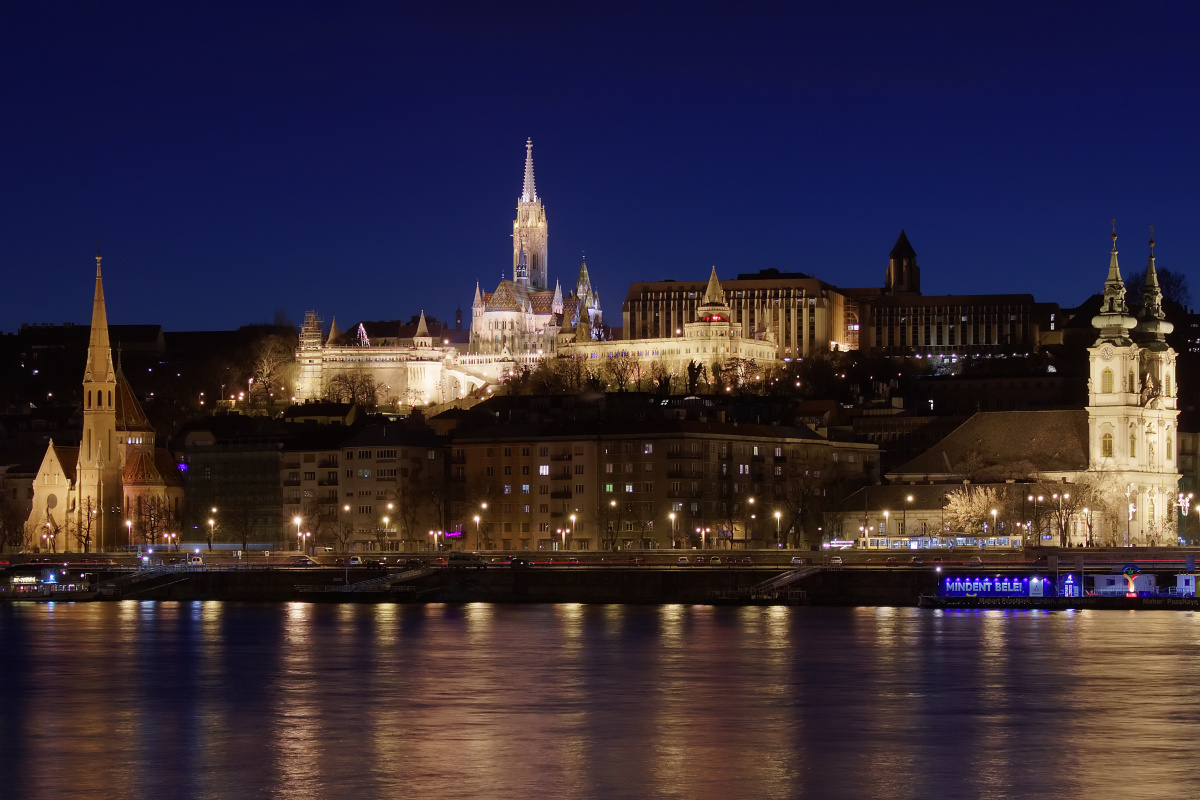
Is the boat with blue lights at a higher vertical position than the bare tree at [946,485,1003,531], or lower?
lower

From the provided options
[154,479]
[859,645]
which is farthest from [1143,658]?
[154,479]

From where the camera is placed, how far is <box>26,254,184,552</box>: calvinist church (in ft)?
416

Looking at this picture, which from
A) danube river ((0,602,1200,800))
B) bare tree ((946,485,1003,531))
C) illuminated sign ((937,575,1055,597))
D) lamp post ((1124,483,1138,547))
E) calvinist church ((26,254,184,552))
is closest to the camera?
danube river ((0,602,1200,800))

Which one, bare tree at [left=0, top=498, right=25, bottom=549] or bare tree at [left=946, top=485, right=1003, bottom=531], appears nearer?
bare tree at [left=946, top=485, right=1003, bottom=531]

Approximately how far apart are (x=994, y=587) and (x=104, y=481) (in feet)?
211

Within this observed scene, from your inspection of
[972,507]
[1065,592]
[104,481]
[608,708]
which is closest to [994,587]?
[1065,592]

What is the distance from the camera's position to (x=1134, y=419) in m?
105

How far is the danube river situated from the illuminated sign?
7.87 m

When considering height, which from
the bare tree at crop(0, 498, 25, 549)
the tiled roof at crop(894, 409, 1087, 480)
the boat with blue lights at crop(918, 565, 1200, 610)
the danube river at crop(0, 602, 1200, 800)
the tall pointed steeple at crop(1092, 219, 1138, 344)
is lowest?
the danube river at crop(0, 602, 1200, 800)

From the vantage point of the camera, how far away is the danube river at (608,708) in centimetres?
3541

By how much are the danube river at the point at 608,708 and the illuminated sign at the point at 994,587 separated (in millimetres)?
7868

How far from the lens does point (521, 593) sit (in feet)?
290

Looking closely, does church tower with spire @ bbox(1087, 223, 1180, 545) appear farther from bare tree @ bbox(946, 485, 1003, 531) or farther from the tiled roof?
bare tree @ bbox(946, 485, 1003, 531)

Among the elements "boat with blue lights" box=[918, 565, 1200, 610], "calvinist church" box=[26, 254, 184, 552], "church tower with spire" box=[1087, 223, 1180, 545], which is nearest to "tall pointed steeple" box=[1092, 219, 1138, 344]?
"church tower with spire" box=[1087, 223, 1180, 545]
